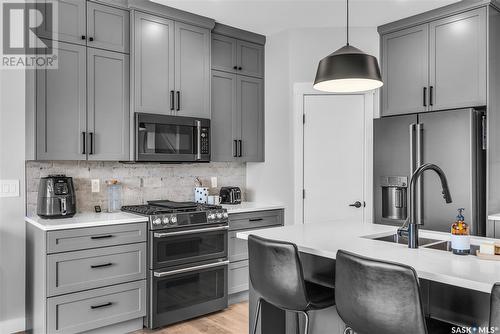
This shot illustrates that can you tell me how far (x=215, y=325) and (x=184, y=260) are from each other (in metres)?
0.58

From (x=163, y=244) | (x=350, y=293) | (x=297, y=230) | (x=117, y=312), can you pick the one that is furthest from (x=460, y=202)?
(x=117, y=312)

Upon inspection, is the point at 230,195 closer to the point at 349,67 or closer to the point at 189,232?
the point at 189,232

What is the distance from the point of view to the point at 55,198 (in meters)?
2.94

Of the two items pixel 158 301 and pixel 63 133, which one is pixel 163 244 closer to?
pixel 158 301

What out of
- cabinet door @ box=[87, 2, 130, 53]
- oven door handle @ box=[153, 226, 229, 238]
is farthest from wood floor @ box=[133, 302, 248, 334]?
cabinet door @ box=[87, 2, 130, 53]

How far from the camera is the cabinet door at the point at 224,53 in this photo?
3985mm

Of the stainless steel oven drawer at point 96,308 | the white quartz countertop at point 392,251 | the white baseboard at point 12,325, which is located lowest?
the white baseboard at point 12,325

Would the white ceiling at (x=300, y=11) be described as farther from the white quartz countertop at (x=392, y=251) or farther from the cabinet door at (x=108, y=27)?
the white quartz countertop at (x=392, y=251)

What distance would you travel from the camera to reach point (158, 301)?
3107 millimetres

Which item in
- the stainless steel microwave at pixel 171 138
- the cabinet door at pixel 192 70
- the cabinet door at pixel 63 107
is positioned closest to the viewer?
the cabinet door at pixel 63 107

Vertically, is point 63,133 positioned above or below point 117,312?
above

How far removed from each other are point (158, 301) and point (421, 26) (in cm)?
330

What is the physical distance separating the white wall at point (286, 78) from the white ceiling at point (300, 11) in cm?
11

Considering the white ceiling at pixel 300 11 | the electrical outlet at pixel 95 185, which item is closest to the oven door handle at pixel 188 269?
the electrical outlet at pixel 95 185
